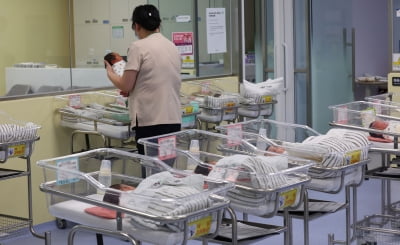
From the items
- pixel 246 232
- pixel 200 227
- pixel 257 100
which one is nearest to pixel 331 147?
pixel 246 232

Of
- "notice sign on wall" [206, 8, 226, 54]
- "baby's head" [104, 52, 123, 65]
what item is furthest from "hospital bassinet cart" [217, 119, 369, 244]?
"notice sign on wall" [206, 8, 226, 54]

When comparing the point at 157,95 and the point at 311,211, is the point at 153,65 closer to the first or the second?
the point at 157,95

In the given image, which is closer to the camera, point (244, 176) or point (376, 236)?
point (244, 176)

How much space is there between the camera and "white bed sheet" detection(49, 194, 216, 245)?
280cm

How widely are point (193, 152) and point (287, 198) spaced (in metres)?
0.63

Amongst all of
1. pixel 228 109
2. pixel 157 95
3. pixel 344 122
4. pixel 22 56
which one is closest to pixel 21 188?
pixel 22 56

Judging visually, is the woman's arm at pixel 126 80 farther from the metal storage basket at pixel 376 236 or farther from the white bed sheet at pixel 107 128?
the metal storage basket at pixel 376 236

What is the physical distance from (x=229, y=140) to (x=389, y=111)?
1656mm

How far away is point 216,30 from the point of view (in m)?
7.49

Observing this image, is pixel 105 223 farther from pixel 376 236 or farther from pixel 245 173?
pixel 376 236

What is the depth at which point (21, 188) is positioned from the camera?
5.64m

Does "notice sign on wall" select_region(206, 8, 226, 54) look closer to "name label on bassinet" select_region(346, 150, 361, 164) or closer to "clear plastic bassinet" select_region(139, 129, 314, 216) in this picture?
"clear plastic bassinet" select_region(139, 129, 314, 216)

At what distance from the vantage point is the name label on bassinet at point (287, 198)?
10.8ft

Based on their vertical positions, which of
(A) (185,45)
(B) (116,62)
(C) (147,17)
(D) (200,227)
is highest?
(C) (147,17)
